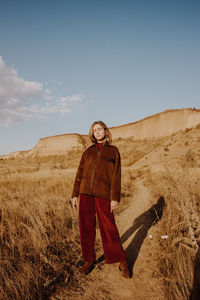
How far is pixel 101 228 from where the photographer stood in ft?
7.49

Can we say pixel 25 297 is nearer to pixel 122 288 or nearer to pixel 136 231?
pixel 122 288

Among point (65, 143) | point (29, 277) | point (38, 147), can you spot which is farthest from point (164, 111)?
point (29, 277)

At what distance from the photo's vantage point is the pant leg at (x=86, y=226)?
2.36 meters

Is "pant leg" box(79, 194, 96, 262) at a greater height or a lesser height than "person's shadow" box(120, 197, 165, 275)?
greater

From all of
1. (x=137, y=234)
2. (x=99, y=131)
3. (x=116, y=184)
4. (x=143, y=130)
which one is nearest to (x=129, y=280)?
(x=116, y=184)

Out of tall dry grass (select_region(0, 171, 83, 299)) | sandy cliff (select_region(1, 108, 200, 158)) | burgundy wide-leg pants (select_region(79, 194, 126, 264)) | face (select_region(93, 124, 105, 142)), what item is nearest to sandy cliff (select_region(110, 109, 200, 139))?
sandy cliff (select_region(1, 108, 200, 158))

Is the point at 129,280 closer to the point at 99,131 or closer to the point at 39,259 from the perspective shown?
the point at 39,259

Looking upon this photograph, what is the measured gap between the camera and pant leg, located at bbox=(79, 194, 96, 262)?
2355mm

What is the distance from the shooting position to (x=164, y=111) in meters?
43.1

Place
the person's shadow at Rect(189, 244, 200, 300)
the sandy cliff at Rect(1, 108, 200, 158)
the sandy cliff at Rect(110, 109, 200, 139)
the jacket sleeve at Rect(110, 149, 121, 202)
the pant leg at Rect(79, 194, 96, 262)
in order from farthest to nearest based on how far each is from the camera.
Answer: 1. the sandy cliff at Rect(1, 108, 200, 158)
2. the sandy cliff at Rect(110, 109, 200, 139)
3. the pant leg at Rect(79, 194, 96, 262)
4. the jacket sleeve at Rect(110, 149, 121, 202)
5. the person's shadow at Rect(189, 244, 200, 300)

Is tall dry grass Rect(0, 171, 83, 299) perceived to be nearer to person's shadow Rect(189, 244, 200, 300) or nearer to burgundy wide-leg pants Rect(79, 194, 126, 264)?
burgundy wide-leg pants Rect(79, 194, 126, 264)

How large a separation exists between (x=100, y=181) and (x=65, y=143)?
5503cm

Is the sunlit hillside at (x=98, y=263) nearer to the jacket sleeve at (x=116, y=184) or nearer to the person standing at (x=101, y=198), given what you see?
the person standing at (x=101, y=198)

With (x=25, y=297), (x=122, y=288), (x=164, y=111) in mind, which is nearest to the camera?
(x=25, y=297)
